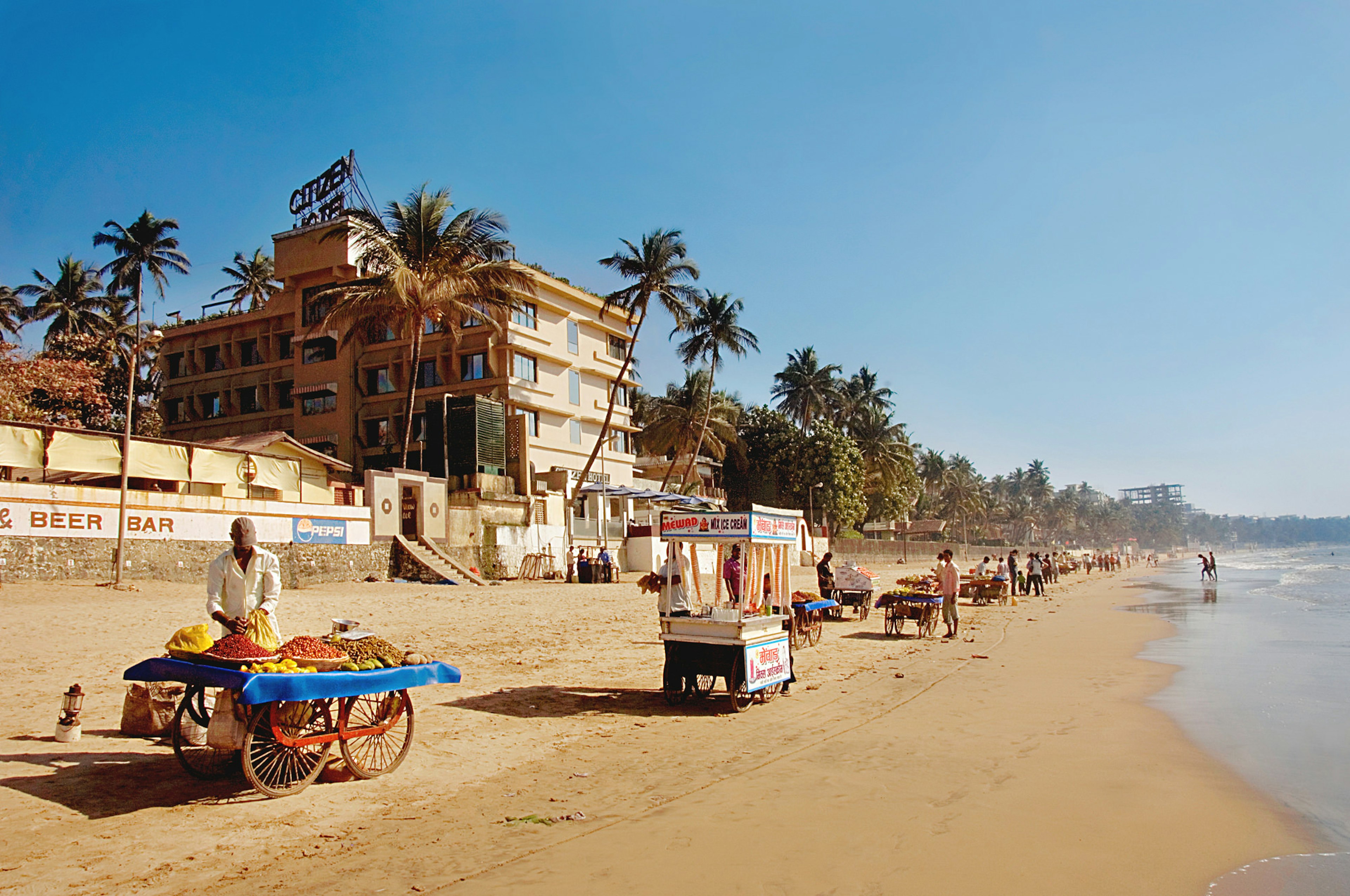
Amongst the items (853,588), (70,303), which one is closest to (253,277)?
(70,303)

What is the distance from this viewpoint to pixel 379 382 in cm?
4538

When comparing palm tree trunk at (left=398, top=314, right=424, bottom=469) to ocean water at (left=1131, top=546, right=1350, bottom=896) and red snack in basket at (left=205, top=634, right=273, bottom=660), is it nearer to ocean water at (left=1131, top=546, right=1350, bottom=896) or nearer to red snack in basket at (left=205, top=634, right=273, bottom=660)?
ocean water at (left=1131, top=546, right=1350, bottom=896)

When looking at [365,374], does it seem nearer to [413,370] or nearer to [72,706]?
[413,370]

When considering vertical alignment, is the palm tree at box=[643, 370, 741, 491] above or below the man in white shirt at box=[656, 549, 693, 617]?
above

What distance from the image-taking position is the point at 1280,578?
198 ft

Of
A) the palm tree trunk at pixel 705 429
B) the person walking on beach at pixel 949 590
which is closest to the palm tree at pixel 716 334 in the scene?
the palm tree trunk at pixel 705 429

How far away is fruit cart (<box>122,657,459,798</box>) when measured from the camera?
6.19 metres

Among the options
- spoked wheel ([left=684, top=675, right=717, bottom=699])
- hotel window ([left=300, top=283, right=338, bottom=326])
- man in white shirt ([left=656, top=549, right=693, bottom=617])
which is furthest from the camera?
hotel window ([left=300, top=283, right=338, bottom=326])

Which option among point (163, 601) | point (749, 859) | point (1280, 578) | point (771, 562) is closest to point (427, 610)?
point (163, 601)

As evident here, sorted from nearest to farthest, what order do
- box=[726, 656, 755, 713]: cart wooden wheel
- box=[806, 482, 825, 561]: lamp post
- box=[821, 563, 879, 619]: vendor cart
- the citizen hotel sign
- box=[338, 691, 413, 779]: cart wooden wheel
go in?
1. box=[338, 691, 413, 779]: cart wooden wheel
2. box=[726, 656, 755, 713]: cart wooden wheel
3. the citizen hotel sign
4. box=[821, 563, 879, 619]: vendor cart
5. box=[806, 482, 825, 561]: lamp post

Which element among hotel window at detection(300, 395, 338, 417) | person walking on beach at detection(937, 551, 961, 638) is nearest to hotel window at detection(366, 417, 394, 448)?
hotel window at detection(300, 395, 338, 417)

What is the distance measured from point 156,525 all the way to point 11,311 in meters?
39.3

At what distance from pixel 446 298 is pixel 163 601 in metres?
18.2

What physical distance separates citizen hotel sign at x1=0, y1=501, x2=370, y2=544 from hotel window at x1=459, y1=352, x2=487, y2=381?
54.4 ft
